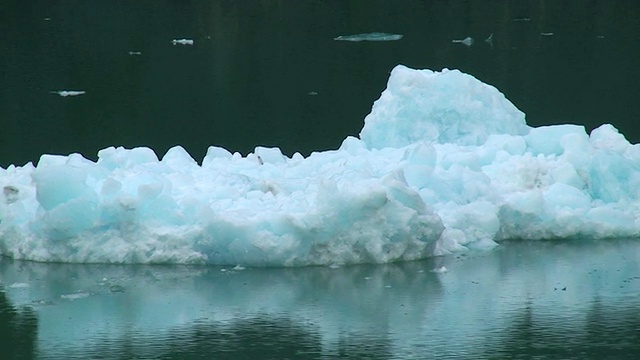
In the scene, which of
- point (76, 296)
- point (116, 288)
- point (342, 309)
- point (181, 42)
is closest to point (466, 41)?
point (181, 42)

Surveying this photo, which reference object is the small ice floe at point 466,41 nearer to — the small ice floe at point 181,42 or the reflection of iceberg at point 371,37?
the reflection of iceberg at point 371,37

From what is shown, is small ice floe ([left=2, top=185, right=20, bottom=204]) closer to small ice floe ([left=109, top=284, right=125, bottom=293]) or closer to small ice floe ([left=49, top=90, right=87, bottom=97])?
small ice floe ([left=109, top=284, right=125, bottom=293])

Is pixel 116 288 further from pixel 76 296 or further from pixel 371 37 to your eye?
pixel 371 37

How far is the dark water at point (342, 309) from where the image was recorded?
8.47 metres

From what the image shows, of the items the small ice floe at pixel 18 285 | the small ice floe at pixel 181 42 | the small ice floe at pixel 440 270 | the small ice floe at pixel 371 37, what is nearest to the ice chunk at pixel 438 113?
the small ice floe at pixel 440 270

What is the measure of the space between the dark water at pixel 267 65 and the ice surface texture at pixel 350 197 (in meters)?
4.67

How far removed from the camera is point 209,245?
33.7 feet

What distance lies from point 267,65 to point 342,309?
14.8m

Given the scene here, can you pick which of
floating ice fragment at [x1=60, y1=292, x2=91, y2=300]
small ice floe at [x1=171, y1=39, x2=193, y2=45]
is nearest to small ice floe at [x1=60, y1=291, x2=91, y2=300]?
floating ice fragment at [x1=60, y1=292, x2=91, y2=300]

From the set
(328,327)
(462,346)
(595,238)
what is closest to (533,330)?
(462,346)

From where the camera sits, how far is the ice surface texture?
10203mm

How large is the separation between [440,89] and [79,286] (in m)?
4.20

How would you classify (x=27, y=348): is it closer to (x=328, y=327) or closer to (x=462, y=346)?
(x=328, y=327)

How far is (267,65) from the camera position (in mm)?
23766
